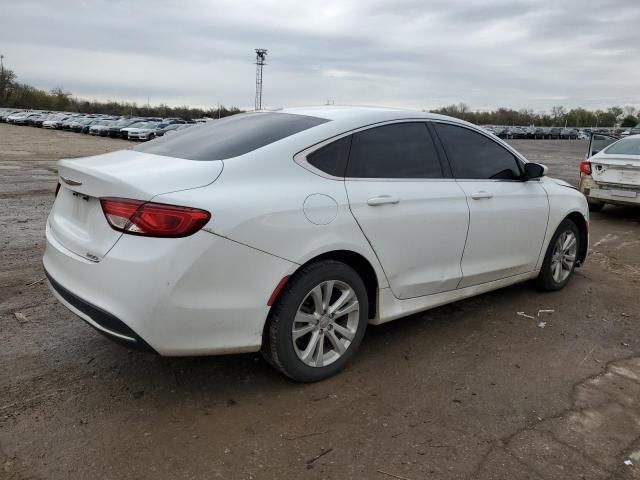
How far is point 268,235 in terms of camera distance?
2873 millimetres

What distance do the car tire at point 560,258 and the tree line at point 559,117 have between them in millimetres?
114262

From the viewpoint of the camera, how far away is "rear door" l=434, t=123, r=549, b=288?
410 centimetres

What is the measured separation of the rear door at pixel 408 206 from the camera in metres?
3.39

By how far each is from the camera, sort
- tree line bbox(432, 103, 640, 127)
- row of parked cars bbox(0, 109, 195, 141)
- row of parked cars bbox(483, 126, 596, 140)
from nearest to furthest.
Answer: row of parked cars bbox(0, 109, 195, 141)
row of parked cars bbox(483, 126, 596, 140)
tree line bbox(432, 103, 640, 127)

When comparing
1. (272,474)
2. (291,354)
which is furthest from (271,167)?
(272,474)

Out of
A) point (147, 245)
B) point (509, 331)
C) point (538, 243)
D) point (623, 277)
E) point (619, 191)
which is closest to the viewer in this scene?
point (147, 245)

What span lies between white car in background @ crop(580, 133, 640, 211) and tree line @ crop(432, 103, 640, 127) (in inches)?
4305

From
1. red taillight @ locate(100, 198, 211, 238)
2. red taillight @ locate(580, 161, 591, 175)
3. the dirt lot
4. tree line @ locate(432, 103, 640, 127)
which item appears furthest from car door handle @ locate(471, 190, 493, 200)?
tree line @ locate(432, 103, 640, 127)

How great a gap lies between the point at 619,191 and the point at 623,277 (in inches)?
148

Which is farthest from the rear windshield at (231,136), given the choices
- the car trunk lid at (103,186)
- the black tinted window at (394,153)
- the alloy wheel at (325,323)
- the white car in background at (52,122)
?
the white car in background at (52,122)

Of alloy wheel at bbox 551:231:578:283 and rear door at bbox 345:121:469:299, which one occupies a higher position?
rear door at bbox 345:121:469:299

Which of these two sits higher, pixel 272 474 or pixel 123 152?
pixel 123 152

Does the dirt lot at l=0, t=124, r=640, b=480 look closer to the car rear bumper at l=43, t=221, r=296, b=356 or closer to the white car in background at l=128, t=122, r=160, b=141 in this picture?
the car rear bumper at l=43, t=221, r=296, b=356

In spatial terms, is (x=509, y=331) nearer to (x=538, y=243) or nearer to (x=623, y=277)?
(x=538, y=243)
